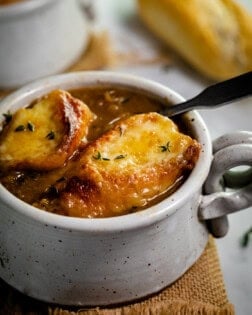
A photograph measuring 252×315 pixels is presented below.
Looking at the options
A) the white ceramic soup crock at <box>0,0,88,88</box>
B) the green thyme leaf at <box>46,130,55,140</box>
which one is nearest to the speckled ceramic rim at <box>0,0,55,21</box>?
the white ceramic soup crock at <box>0,0,88,88</box>

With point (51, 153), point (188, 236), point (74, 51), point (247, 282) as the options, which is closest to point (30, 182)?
point (51, 153)

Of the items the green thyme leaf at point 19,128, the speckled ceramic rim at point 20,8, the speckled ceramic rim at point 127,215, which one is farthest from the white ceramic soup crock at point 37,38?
the green thyme leaf at point 19,128

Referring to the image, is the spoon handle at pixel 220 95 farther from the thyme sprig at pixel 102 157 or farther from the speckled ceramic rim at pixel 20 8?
the speckled ceramic rim at pixel 20 8

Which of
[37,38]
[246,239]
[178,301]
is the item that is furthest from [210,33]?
[178,301]

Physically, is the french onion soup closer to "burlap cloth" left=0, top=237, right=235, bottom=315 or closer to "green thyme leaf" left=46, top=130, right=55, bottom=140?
"green thyme leaf" left=46, top=130, right=55, bottom=140

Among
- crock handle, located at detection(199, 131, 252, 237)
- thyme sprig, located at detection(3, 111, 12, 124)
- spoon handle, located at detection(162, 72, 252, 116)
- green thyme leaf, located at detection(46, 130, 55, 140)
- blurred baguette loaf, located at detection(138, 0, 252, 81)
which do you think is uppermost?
thyme sprig, located at detection(3, 111, 12, 124)

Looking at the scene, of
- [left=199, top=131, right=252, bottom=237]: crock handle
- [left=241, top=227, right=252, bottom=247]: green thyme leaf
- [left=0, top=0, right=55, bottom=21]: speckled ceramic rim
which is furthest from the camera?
[left=0, top=0, right=55, bottom=21]: speckled ceramic rim

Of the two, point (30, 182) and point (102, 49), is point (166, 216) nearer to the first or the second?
point (30, 182)
